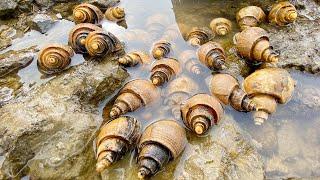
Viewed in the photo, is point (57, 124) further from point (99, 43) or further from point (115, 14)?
point (115, 14)

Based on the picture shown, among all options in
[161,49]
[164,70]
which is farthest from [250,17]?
[164,70]

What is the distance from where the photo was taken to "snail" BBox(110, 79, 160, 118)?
16.9 ft

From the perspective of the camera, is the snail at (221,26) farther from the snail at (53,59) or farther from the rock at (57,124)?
the snail at (53,59)

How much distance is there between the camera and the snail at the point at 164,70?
18.3 feet

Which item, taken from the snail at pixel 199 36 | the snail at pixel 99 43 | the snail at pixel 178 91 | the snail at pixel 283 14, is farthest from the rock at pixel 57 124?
the snail at pixel 283 14

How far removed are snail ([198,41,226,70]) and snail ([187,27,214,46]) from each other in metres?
0.39

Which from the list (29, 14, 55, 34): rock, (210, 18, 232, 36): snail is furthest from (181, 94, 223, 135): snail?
(29, 14, 55, 34): rock

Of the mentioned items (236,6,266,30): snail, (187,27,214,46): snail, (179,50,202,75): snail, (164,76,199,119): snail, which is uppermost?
(236,6,266,30): snail

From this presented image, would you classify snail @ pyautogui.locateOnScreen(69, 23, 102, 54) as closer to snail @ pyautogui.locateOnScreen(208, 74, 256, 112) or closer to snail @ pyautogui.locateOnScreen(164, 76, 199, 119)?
snail @ pyautogui.locateOnScreen(164, 76, 199, 119)

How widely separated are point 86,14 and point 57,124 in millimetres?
2748

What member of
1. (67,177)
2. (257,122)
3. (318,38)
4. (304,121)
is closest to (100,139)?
(67,177)

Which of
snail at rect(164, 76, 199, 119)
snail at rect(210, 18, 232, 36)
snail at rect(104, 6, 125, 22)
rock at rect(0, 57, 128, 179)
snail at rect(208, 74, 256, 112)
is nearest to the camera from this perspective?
A: rock at rect(0, 57, 128, 179)

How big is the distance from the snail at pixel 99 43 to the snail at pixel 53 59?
1.39ft

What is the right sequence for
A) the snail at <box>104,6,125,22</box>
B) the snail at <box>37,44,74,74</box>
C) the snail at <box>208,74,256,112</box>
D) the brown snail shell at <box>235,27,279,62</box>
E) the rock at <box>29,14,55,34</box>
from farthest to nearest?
the snail at <box>104,6,125,22</box> < the rock at <box>29,14,55,34</box> < the brown snail shell at <box>235,27,279,62</box> < the snail at <box>37,44,74,74</box> < the snail at <box>208,74,256,112</box>
